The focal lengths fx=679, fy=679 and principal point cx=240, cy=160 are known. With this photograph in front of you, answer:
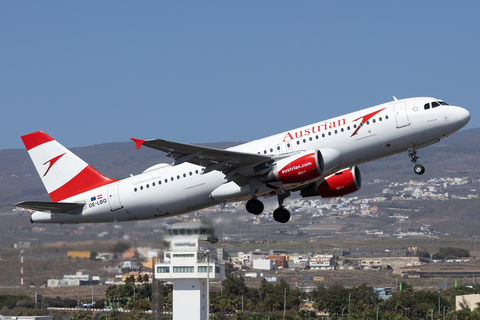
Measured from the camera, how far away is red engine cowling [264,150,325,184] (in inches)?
1447

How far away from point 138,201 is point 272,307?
3572 inches

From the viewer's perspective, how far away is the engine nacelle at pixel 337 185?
139ft

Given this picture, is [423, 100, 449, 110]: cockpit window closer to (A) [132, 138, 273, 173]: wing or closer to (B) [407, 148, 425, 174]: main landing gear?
(B) [407, 148, 425, 174]: main landing gear

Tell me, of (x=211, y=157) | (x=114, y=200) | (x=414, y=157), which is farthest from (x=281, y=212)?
(x=114, y=200)

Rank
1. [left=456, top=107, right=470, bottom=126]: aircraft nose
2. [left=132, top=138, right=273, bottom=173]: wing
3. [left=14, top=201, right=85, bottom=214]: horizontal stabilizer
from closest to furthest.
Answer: [left=132, top=138, right=273, bottom=173]: wing
[left=456, top=107, right=470, bottom=126]: aircraft nose
[left=14, top=201, right=85, bottom=214]: horizontal stabilizer

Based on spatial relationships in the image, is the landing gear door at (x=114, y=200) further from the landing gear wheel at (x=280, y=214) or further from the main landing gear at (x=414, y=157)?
the main landing gear at (x=414, y=157)

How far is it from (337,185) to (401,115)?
22.4ft

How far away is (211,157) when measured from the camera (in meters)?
37.5

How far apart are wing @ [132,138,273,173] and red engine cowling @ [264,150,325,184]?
0.96m

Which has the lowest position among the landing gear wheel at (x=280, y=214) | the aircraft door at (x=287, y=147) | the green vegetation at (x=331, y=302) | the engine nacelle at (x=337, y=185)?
the green vegetation at (x=331, y=302)

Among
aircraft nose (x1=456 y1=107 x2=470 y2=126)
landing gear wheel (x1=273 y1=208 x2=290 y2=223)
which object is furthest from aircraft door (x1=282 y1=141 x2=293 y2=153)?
aircraft nose (x1=456 y1=107 x2=470 y2=126)

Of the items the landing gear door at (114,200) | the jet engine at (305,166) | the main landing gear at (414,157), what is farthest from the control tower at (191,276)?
the main landing gear at (414,157)

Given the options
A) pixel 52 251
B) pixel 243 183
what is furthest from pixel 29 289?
pixel 243 183

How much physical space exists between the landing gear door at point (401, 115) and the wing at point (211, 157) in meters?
7.37
